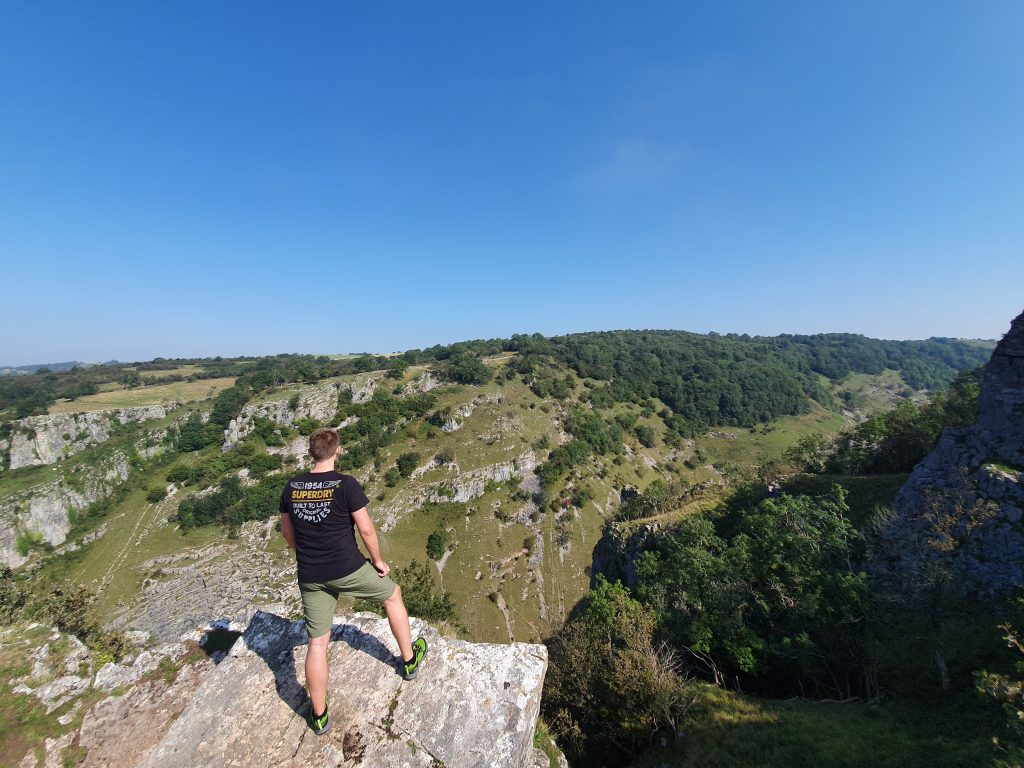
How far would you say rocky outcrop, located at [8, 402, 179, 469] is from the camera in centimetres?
8856

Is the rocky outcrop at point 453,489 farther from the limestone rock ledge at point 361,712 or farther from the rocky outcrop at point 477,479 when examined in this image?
the limestone rock ledge at point 361,712

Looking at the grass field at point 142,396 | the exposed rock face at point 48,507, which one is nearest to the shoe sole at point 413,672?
the exposed rock face at point 48,507

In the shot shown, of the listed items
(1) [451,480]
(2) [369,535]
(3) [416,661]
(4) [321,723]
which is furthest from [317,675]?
(1) [451,480]

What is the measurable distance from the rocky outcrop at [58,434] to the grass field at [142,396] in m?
3.48

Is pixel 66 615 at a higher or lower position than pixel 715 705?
lower

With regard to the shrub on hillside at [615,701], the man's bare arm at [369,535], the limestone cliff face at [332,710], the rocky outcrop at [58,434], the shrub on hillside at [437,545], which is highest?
the man's bare arm at [369,535]

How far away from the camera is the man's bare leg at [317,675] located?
4.78 m

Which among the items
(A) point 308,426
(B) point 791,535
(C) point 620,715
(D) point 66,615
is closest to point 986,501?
(B) point 791,535

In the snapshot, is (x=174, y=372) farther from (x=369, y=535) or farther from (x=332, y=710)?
(x=369, y=535)

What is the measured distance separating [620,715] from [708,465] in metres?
117

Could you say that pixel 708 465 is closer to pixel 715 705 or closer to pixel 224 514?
pixel 715 705

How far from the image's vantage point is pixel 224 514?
74500mm

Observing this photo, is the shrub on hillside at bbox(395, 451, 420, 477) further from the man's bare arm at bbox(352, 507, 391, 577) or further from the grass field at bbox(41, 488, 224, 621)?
the man's bare arm at bbox(352, 507, 391, 577)

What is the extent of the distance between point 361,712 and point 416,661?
88 cm
